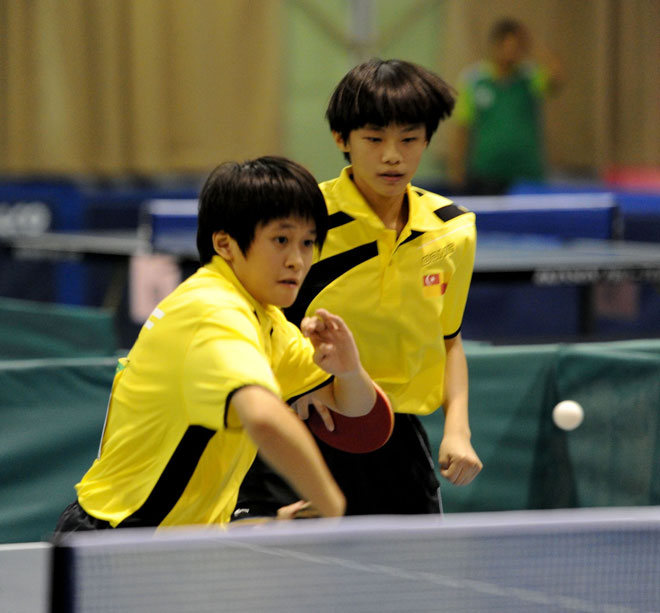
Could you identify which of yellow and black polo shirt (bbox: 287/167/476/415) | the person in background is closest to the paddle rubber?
yellow and black polo shirt (bbox: 287/167/476/415)

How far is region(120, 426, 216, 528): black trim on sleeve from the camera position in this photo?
2.14 metres

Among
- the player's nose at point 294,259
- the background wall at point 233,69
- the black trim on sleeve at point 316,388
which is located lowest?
the black trim on sleeve at point 316,388

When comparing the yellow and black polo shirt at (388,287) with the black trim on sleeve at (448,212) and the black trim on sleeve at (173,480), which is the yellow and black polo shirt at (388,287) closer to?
the black trim on sleeve at (448,212)

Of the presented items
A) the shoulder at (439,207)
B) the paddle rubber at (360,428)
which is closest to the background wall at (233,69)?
the shoulder at (439,207)

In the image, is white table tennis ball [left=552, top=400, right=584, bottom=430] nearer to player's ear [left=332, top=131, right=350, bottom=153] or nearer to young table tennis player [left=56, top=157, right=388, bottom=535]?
player's ear [left=332, top=131, right=350, bottom=153]

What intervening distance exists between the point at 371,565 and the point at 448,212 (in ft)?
4.63

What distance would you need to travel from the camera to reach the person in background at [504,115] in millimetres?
10461

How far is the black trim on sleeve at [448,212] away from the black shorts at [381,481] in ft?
1.52

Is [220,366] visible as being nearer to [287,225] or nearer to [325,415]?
[287,225]

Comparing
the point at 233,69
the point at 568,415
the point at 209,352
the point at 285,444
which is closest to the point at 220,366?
the point at 209,352

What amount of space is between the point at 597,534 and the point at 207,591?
53cm

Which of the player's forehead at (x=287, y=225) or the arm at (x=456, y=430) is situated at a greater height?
the player's forehead at (x=287, y=225)

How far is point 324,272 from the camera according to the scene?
284 centimetres

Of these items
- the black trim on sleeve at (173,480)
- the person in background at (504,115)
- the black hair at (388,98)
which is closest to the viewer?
the black trim on sleeve at (173,480)
